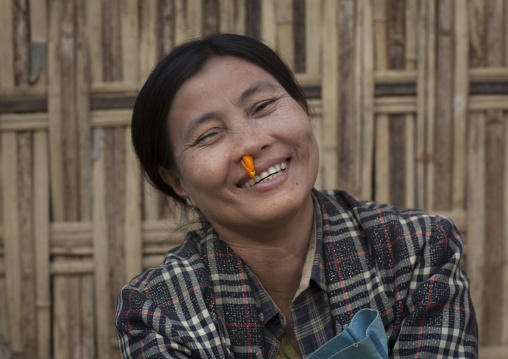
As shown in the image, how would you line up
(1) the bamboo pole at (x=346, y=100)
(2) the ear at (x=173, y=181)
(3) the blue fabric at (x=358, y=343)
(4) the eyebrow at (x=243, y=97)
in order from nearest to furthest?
(3) the blue fabric at (x=358, y=343) < (4) the eyebrow at (x=243, y=97) < (2) the ear at (x=173, y=181) < (1) the bamboo pole at (x=346, y=100)

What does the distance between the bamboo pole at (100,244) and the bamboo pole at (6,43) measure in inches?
18.7

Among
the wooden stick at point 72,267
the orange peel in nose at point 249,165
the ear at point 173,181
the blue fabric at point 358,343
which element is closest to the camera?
the blue fabric at point 358,343

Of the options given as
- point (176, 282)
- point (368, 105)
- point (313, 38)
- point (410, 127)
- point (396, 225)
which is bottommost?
point (176, 282)

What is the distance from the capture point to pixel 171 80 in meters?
2.03

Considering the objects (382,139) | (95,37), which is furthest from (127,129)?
(382,139)

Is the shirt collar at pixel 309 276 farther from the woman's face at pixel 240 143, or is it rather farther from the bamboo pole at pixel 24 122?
the bamboo pole at pixel 24 122

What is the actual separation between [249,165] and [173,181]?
1.53ft

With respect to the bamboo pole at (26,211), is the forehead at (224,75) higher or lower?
higher

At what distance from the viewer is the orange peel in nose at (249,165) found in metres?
1.85

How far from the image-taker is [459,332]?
1915 millimetres

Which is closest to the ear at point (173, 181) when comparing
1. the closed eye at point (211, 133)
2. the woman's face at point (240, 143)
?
the woman's face at point (240, 143)

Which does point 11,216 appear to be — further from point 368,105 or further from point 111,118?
point 368,105

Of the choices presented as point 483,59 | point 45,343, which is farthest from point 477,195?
point 45,343

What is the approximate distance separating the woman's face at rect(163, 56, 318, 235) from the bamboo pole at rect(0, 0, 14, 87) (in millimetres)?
1354
